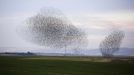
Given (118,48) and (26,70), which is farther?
(118,48)

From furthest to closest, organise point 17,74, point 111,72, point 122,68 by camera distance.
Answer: point 122,68, point 111,72, point 17,74

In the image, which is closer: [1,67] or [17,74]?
[17,74]

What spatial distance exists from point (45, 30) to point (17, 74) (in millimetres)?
6397

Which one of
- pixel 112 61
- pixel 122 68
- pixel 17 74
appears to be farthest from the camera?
pixel 112 61

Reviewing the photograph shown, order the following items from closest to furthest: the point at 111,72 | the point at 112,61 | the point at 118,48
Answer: the point at 111,72 < the point at 112,61 < the point at 118,48

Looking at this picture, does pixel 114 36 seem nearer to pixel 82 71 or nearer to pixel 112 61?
pixel 112 61

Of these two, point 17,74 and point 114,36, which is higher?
point 114,36

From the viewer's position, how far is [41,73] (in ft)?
34.8

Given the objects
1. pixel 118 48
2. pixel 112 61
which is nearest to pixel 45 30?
pixel 112 61

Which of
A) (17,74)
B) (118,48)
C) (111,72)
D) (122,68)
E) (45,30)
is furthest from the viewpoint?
(118,48)

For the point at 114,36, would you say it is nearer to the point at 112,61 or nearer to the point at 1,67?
the point at 112,61

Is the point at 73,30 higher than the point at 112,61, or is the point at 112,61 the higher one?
the point at 73,30

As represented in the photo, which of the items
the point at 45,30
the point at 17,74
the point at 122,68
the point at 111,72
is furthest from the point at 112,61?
the point at 17,74

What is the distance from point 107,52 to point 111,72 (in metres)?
8.37
